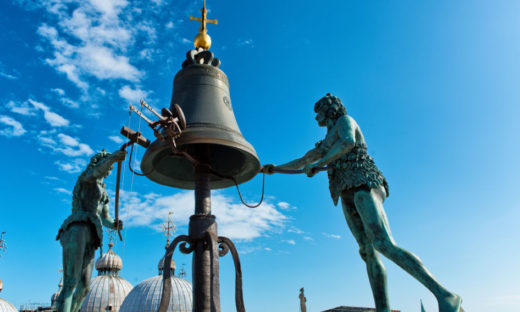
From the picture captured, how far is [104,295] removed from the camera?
244 feet

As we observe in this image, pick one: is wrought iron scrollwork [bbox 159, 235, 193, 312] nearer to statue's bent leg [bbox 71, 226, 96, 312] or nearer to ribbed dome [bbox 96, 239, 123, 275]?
statue's bent leg [bbox 71, 226, 96, 312]

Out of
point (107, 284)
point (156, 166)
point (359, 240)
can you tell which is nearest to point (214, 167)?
point (156, 166)

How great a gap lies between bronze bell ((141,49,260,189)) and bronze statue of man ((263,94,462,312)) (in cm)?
123

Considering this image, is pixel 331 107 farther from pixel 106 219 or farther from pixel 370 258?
pixel 106 219

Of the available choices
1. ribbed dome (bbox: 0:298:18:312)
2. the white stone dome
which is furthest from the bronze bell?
the white stone dome

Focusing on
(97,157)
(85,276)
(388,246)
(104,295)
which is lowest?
(388,246)

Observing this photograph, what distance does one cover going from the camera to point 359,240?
6148 millimetres

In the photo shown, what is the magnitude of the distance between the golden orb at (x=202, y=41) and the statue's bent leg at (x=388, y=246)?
3.72 m

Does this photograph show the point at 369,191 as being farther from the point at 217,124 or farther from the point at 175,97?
the point at 175,97

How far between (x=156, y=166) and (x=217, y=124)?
1470 millimetres

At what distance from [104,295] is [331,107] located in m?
76.3

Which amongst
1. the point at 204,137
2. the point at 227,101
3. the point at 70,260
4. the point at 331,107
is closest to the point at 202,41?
the point at 227,101

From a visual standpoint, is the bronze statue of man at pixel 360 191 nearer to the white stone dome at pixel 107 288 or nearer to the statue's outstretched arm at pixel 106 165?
the statue's outstretched arm at pixel 106 165

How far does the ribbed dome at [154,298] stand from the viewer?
191 feet
